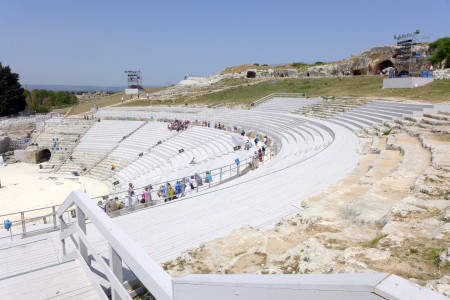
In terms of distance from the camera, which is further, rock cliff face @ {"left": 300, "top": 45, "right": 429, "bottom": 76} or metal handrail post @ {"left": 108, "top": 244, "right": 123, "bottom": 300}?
rock cliff face @ {"left": 300, "top": 45, "right": 429, "bottom": 76}

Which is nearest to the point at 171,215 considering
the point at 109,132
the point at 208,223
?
the point at 208,223

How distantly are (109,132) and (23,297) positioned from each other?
108ft

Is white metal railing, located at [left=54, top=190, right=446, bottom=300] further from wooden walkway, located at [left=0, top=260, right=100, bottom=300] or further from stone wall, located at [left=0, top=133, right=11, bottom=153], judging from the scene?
stone wall, located at [left=0, top=133, right=11, bottom=153]

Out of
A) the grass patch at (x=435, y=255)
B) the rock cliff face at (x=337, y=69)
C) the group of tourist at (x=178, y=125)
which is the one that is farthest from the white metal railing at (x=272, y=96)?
the grass patch at (x=435, y=255)

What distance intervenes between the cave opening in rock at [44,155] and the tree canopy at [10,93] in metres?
16.5

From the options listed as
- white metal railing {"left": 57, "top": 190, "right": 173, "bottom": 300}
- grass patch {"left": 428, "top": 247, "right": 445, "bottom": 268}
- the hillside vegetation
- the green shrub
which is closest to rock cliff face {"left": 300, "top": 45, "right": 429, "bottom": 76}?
the hillside vegetation

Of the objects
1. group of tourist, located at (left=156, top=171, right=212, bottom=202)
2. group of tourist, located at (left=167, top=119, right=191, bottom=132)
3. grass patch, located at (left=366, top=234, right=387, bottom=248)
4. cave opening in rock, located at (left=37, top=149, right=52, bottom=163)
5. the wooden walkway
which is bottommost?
cave opening in rock, located at (left=37, top=149, right=52, bottom=163)

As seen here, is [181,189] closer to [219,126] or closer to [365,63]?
[219,126]

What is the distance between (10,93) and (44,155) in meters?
18.0

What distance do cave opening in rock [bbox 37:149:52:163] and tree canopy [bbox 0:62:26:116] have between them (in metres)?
16.5

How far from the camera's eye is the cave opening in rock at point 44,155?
1327 inches

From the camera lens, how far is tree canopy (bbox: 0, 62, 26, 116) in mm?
45438

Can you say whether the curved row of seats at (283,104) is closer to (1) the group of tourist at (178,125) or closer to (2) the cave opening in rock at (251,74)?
(1) the group of tourist at (178,125)

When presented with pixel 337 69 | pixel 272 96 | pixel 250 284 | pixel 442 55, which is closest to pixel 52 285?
pixel 250 284
